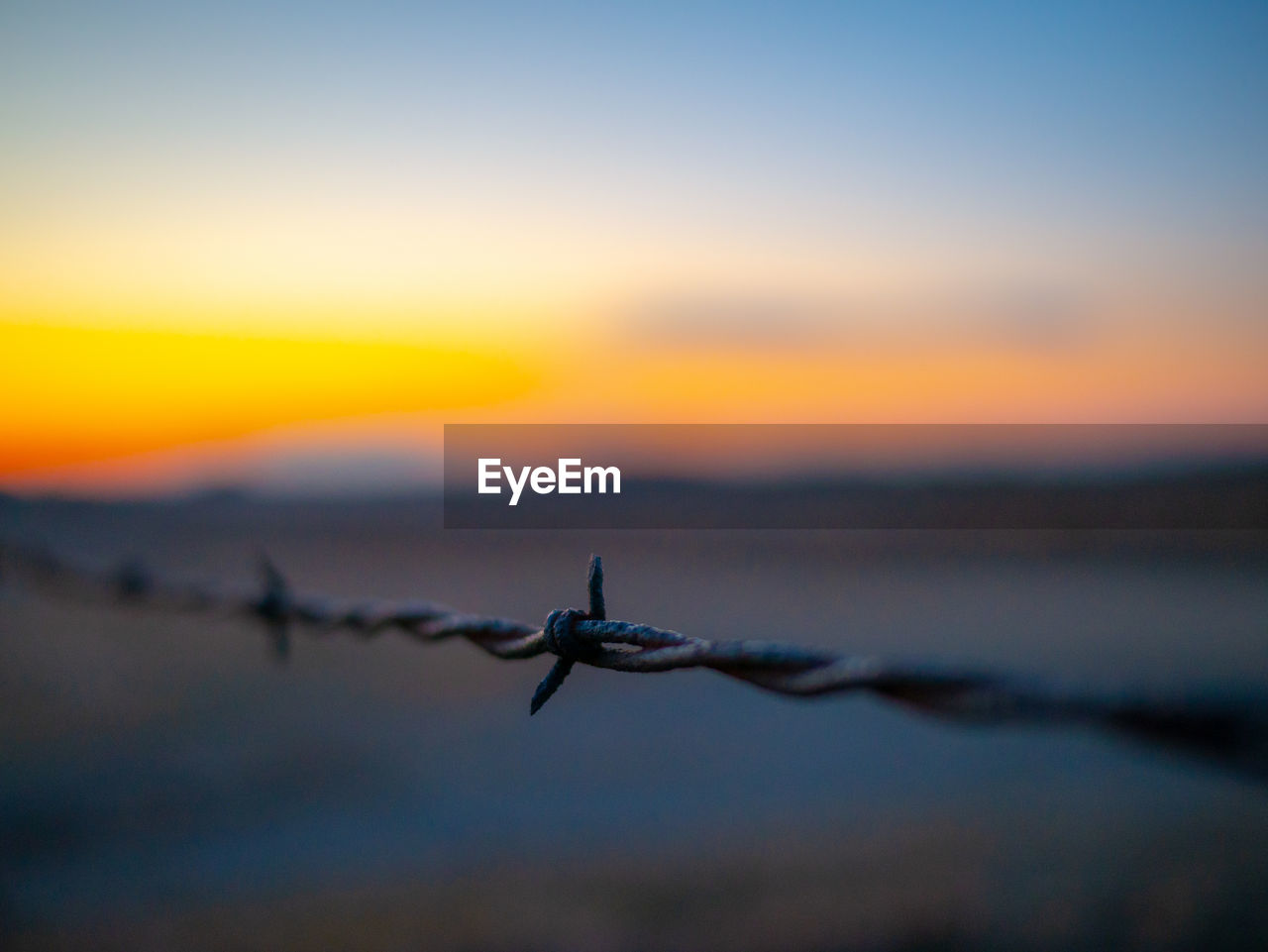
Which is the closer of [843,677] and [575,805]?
[843,677]

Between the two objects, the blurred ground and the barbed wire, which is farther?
the blurred ground

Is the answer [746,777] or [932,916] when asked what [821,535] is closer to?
[746,777]

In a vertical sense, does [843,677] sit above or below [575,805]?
above

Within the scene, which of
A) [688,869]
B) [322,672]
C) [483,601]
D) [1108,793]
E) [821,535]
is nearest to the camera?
[688,869]

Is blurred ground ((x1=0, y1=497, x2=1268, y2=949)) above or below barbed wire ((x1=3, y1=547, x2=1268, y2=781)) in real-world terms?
below


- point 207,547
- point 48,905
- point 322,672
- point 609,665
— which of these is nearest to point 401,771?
point 48,905
